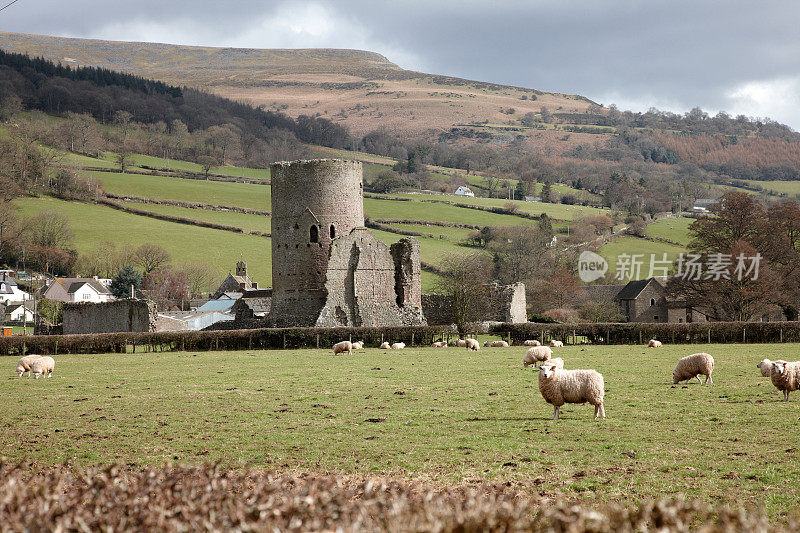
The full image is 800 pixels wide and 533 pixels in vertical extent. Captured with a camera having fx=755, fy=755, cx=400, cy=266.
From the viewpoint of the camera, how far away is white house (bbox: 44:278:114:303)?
3136 inches

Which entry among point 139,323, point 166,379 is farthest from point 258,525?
point 139,323

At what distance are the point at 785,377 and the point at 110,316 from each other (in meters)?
40.6

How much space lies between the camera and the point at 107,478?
588cm

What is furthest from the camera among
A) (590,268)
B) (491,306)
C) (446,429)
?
(590,268)

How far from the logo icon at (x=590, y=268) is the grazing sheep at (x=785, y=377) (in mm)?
65482

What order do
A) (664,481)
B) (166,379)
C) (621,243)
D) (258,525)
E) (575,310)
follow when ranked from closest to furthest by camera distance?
(258,525)
(664,481)
(166,379)
(575,310)
(621,243)

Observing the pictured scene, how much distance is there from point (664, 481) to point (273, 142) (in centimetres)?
13667

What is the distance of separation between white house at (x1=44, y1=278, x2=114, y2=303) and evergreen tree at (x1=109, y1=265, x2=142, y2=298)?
189 centimetres

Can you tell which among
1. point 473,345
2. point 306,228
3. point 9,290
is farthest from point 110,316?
point 9,290

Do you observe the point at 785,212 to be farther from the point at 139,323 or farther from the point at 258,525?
the point at 258,525

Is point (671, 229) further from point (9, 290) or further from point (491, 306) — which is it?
point (9, 290)

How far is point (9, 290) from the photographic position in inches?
3273

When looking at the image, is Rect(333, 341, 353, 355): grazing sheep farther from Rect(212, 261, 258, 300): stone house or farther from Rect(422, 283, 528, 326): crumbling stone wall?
Rect(212, 261, 258, 300): stone house

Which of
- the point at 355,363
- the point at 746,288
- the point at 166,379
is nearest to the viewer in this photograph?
the point at 166,379
